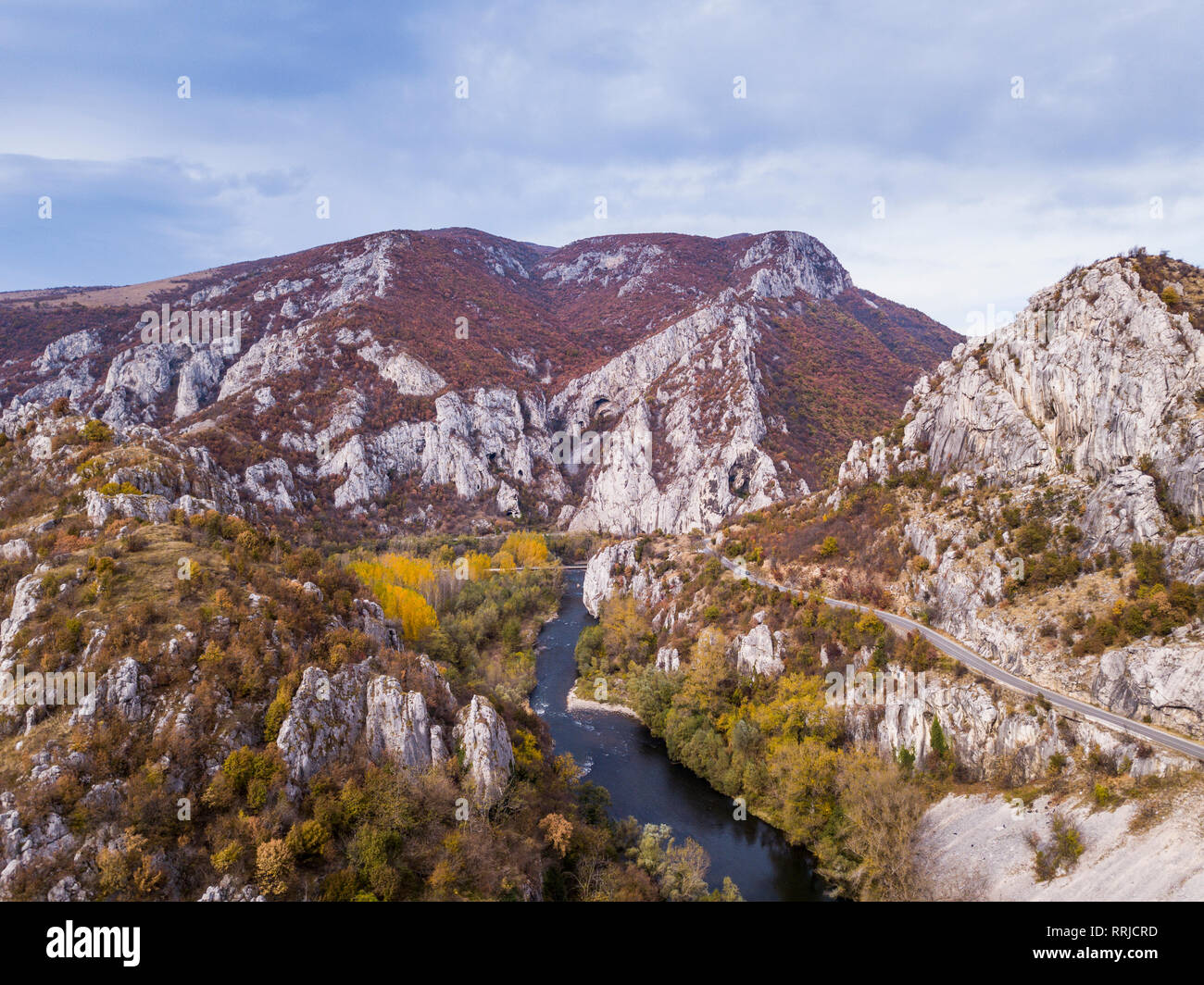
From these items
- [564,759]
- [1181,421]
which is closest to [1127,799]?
[1181,421]

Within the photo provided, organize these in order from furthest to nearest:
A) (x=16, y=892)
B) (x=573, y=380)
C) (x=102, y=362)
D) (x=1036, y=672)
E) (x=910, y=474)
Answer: (x=573, y=380) → (x=102, y=362) → (x=910, y=474) → (x=1036, y=672) → (x=16, y=892)

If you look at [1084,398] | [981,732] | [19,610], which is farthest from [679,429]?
[19,610]

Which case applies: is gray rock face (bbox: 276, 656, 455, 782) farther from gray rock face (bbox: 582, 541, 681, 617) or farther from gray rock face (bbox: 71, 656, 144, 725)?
gray rock face (bbox: 582, 541, 681, 617)

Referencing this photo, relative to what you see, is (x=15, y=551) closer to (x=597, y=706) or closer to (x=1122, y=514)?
(x=597, y=706)

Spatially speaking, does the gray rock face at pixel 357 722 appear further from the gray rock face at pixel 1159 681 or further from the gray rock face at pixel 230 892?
the gray rock face at pixel 1159 681

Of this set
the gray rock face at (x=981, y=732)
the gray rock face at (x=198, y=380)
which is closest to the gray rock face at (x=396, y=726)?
the gray rock face at (x=981, y=732)

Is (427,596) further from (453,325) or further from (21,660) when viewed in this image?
(453,325)
